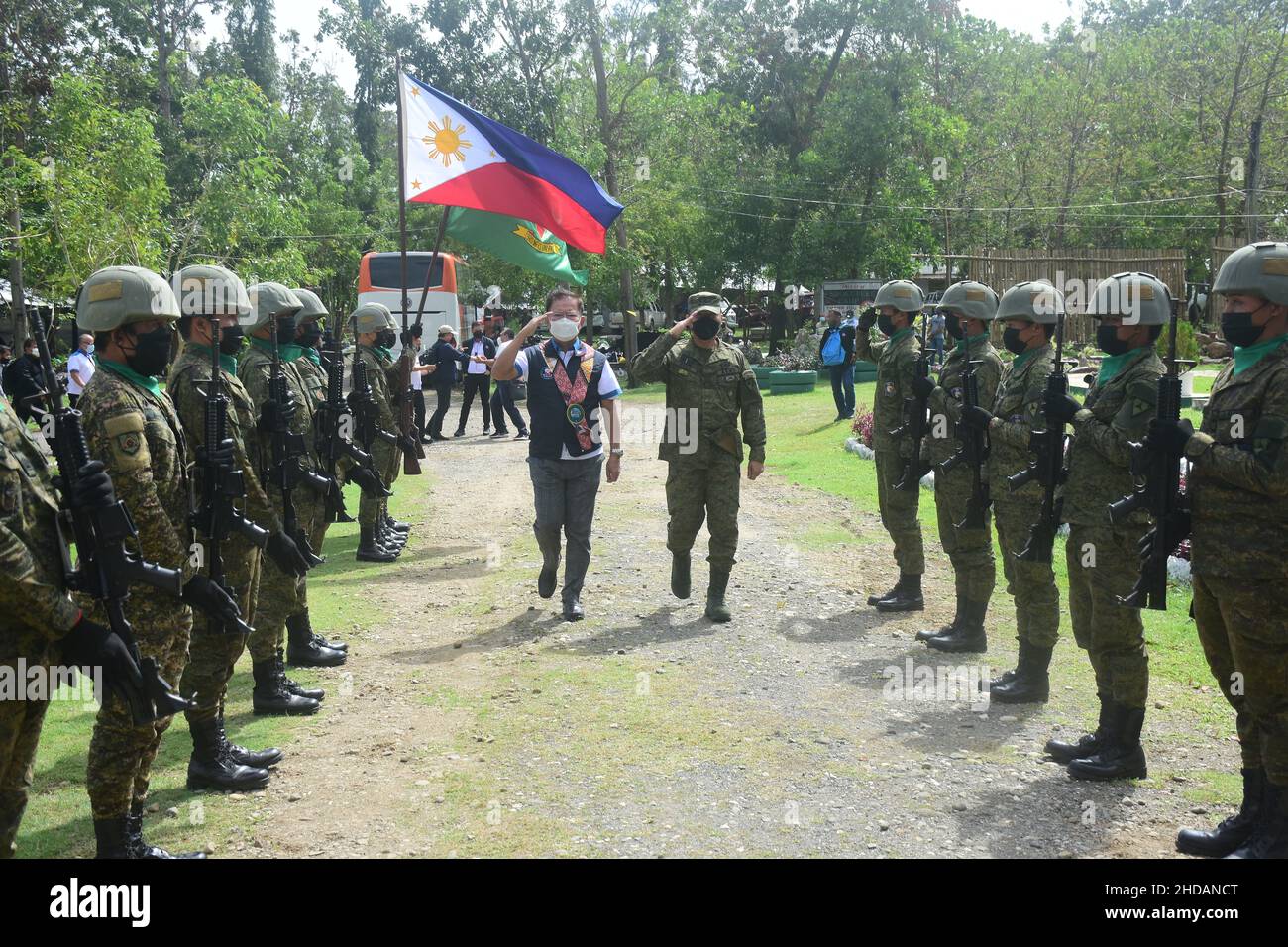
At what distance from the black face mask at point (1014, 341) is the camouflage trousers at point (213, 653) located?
4.19 metres

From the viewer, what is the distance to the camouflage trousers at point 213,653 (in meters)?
5.22

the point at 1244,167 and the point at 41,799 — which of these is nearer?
the point at 41,799

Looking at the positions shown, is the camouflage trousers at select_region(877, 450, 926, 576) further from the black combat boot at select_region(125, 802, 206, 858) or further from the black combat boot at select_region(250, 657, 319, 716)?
the black combat boot at select_region(125, 802, 206, 858)

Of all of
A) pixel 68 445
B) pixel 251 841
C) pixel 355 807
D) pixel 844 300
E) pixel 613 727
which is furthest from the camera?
pixel 844 300

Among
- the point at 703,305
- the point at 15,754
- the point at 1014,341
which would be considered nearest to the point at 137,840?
the point at 15,754

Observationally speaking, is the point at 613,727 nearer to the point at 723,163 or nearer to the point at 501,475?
the point at 501,475

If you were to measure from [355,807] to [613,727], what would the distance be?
4.97ft

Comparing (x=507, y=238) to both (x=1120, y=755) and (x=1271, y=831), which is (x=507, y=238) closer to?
(x=1120, y=755)

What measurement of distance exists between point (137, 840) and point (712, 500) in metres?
4.76

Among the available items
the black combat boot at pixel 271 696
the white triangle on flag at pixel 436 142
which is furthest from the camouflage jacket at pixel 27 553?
the white triangle on flag at pixel 436 142

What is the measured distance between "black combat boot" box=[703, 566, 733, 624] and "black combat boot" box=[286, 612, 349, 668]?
263 centimetres

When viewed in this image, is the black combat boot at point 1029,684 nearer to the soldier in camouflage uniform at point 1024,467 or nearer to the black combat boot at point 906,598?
the soldier in camouflage uniform at point 1024,467

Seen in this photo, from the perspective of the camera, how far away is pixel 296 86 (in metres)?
51.2

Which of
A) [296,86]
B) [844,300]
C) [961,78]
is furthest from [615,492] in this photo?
[296,86]
